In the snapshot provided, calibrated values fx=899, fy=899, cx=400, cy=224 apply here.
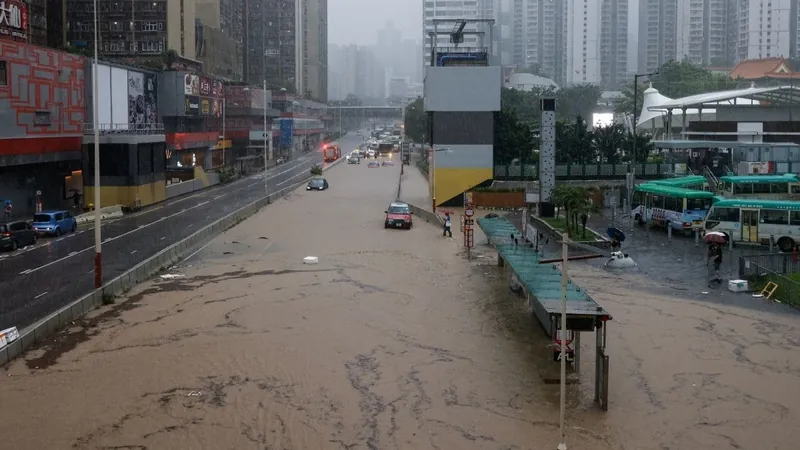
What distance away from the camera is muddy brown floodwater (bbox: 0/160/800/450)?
15086mm

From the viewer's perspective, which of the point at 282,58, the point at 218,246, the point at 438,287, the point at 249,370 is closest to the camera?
the point at 249,370

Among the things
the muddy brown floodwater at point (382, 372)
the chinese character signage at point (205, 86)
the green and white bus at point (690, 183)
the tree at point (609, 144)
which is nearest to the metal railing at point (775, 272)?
the muddy brown floodwater at point (382, 372)

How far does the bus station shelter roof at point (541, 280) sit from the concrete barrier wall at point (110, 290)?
1122 cm

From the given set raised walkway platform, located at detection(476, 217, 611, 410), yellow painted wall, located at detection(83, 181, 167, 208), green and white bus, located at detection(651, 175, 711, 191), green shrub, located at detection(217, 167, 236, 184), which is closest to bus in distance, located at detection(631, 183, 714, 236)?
green and white bus, located at detection(651, 175, 711, 191)

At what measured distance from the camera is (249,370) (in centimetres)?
1864

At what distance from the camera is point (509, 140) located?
61.7 metres

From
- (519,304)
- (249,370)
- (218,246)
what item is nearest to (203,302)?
(249,370)

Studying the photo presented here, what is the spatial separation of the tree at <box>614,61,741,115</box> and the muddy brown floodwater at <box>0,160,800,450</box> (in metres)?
95.2

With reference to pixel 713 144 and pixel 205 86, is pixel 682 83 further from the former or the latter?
pixel 205 86

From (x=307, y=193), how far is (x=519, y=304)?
133 ft

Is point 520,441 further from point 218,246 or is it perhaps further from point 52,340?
point 218,246

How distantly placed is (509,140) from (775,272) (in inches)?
1338

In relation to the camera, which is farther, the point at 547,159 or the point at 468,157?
the point at 468,157

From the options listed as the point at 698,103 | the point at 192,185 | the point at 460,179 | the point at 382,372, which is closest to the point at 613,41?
the point at 698,103
